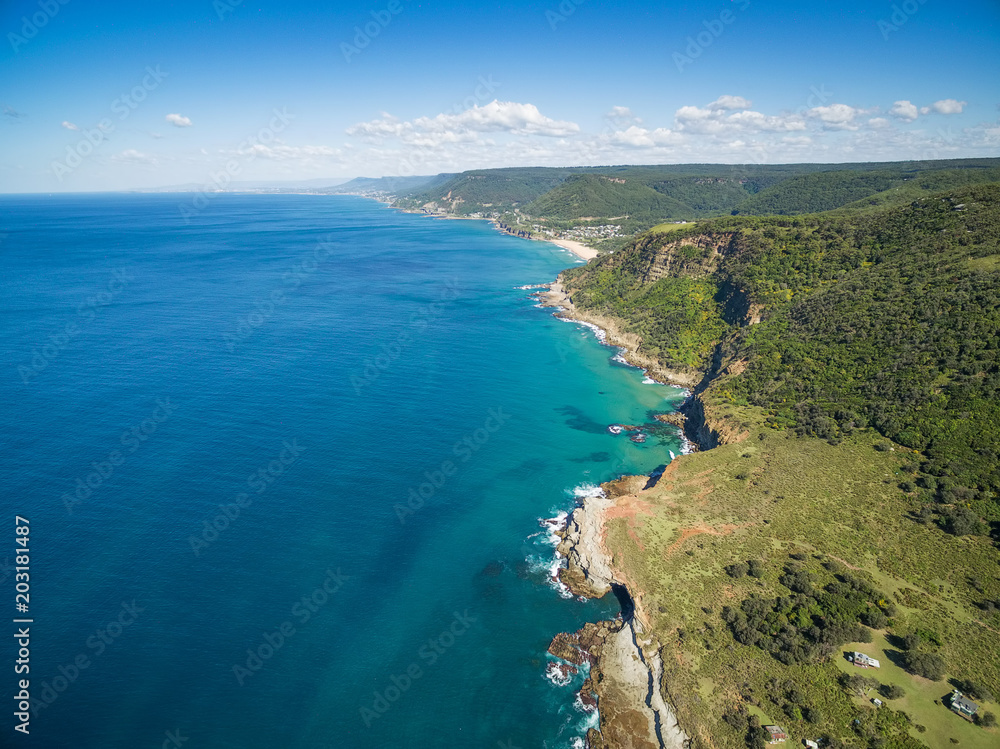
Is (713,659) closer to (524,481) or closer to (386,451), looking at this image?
(524,481)

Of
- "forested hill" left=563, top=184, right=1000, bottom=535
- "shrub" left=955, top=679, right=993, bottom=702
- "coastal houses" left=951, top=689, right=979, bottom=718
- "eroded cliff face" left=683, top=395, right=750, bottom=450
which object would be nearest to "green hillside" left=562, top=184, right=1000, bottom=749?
"shrub" left=955, top=679, right=993, bottom=702

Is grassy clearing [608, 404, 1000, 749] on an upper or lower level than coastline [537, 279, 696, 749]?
upper

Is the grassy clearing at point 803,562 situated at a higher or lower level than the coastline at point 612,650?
higher

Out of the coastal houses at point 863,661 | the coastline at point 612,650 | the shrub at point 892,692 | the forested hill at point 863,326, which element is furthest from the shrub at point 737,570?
the forested hill at point 863,326

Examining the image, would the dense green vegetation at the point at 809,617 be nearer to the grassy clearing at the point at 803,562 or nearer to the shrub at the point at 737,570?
the grassy clearing at the point at 803,562

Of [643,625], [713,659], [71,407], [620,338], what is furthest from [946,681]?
[71,407]

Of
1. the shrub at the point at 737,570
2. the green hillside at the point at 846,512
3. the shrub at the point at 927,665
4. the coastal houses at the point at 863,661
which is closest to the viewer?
the shrub at the point at 927,665

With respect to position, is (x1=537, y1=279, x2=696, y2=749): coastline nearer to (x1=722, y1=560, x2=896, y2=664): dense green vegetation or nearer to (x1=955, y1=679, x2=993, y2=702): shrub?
(x1=722, y1=560, x2=896, y2=664): dense green vegetation
